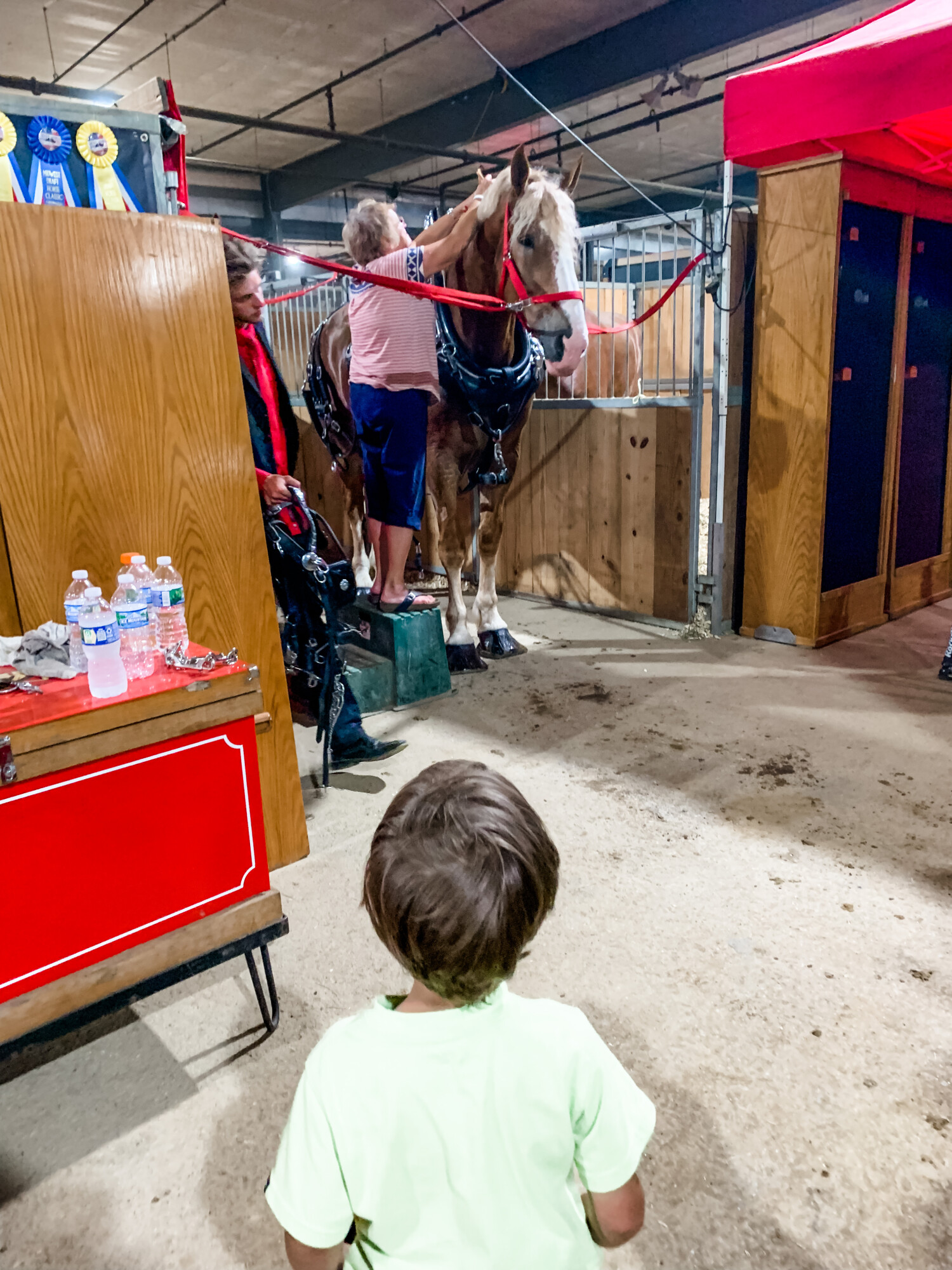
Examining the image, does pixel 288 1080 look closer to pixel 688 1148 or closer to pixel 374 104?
pixel 688 1148

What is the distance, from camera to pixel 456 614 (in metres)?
4.77

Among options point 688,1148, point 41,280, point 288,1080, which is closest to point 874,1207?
point 688,1148

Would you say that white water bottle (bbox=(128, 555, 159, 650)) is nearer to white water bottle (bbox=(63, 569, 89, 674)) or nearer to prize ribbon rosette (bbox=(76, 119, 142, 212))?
white water bottle (bbox=(63, 569, 89, 674))

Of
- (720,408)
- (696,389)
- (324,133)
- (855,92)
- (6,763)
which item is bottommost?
(6,763)

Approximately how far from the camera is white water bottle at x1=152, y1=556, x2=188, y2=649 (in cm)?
207

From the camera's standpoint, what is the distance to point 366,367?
4227 millimetres

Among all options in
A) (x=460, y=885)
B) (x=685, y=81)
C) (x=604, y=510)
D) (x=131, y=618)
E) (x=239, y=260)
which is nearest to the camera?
(x=460, y=885)

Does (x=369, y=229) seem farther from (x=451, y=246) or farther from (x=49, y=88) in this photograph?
(x=49, y=88)

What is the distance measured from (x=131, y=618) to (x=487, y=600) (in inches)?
126

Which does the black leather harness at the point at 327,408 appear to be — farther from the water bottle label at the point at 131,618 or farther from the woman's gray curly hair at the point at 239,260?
the water bottle label at the point at 131,618

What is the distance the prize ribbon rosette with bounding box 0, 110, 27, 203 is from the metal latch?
1.30 metres

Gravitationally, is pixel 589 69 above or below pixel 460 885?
above

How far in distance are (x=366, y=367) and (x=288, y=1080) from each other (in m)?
3.27

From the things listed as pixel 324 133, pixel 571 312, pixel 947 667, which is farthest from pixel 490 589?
pixel 324 133
